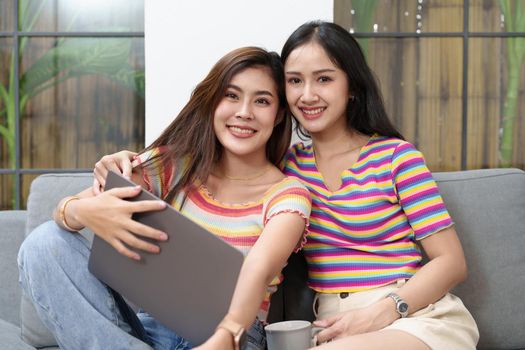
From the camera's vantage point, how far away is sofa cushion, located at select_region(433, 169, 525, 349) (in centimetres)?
151

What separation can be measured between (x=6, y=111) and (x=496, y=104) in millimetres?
1911

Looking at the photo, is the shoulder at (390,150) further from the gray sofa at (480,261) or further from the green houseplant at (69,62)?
the green houseplant at (69,62)

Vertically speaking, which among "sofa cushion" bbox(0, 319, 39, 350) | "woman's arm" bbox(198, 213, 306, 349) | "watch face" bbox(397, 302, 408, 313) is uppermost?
"woman's arm" bbox(198, 213, 306, 349)

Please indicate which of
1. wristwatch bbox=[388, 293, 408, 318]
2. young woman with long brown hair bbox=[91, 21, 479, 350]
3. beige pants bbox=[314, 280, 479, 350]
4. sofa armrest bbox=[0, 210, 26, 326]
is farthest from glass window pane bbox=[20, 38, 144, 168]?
wristwatch bbox=[388, 293, 408, 318]

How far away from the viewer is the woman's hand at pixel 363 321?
4.15ft

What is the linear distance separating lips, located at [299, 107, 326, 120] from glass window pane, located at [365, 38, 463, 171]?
925 millimetres

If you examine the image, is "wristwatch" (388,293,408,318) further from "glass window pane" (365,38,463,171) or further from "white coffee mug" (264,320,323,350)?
"glass window pane" (365,38,463,171)

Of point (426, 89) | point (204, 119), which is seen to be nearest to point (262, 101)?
point (204, 119)

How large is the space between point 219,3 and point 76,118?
86 centimetres

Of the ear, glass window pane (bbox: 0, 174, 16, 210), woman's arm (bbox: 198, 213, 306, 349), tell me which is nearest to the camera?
woman's arm (bbox: 198, 213, 306, 349)

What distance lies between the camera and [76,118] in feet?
7.89

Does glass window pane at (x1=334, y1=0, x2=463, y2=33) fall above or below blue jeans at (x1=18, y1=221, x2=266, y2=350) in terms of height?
above

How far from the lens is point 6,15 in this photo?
2.38m

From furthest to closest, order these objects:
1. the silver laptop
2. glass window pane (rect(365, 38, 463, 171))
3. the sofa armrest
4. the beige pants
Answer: glass window pane (rect(365, 38, 463, 171)), the sofa armrest, the beige pants, the silver laptop
